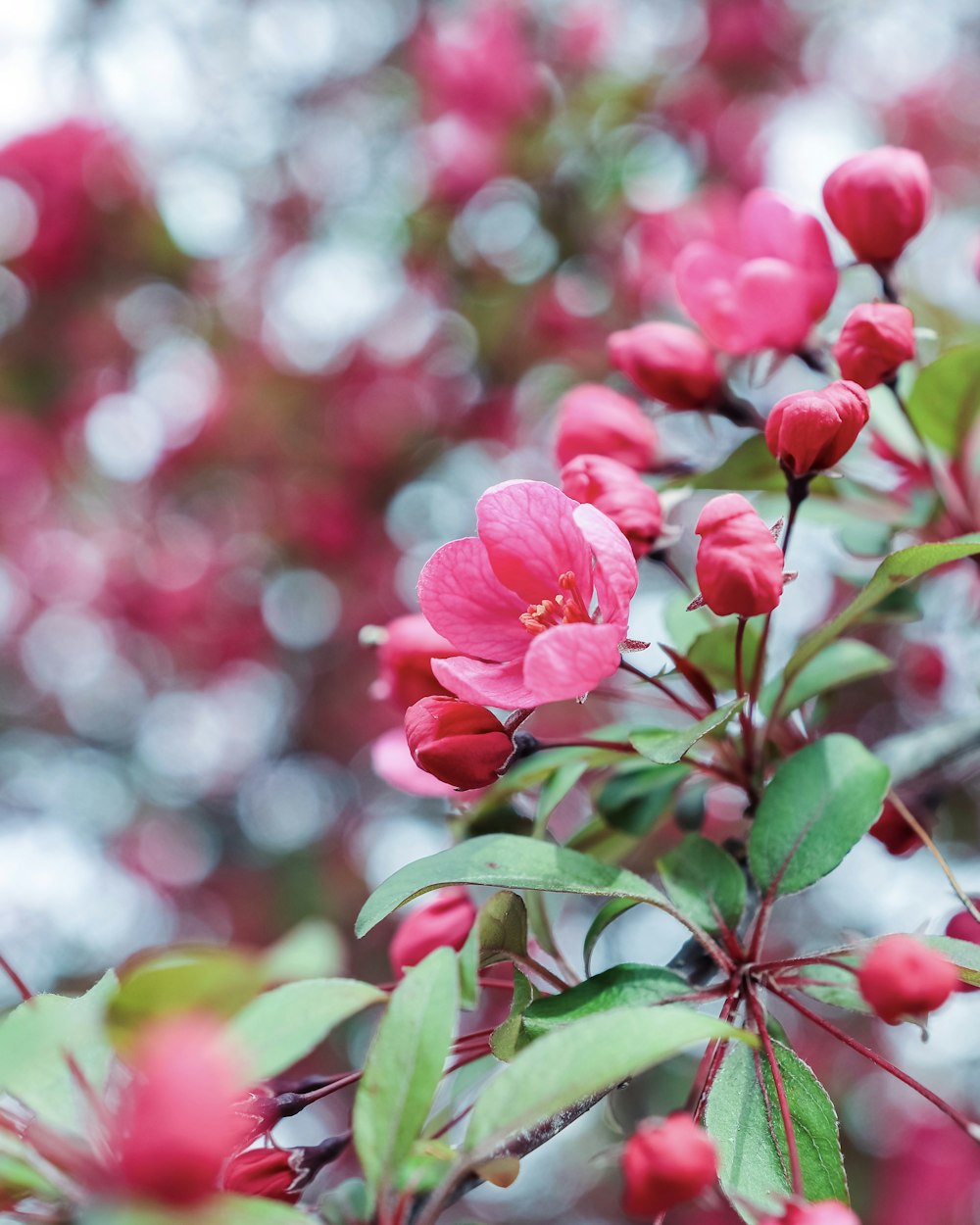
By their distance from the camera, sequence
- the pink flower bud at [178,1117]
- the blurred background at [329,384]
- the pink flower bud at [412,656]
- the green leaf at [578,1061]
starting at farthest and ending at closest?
1. the blurred background at [329,384]
2. the pink flower bud at [412,656]
3. the green leaf at [578,1061]
4. the pink flower bud at [178,1117]

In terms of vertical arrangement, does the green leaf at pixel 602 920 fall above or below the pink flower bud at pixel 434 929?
above

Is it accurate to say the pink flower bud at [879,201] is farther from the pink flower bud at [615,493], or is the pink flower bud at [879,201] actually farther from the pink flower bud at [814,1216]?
the pink flower bud at [814,1216]

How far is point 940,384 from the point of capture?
3.49ft

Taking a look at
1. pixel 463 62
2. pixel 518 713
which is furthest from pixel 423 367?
pixel 518 713

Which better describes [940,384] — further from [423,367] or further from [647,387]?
[423,367]

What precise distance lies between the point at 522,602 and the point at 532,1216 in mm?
2983

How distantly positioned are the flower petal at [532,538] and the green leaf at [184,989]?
412mm

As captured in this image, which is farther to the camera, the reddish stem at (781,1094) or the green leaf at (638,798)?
the green leaf at (638,798)

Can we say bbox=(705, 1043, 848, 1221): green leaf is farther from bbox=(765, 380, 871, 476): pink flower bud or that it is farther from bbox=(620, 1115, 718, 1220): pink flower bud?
bbox=(765, 380, 871, 476): pink flower bud

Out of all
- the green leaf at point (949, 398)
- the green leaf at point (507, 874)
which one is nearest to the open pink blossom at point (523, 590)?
the green leaf at point (507, 874)

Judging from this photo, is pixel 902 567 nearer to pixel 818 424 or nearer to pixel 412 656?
pixel 818 424

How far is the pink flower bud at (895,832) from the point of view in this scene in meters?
1.05

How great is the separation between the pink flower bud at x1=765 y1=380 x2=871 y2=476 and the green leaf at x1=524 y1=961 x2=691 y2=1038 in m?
0.38

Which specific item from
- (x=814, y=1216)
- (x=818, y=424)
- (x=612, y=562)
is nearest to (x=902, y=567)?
(x=818, y=424)
